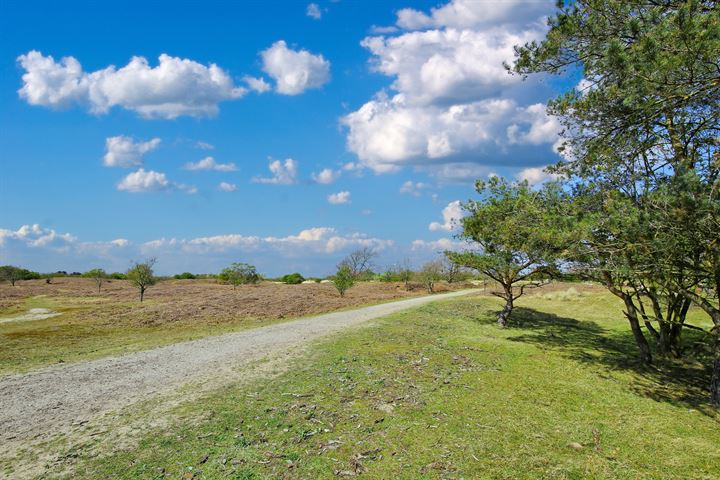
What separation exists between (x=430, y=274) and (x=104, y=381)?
62200 mm

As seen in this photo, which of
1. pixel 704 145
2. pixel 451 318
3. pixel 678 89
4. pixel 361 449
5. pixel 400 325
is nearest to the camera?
pixel 361 449

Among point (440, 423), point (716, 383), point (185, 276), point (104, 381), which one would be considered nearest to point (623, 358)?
point (716, 383)

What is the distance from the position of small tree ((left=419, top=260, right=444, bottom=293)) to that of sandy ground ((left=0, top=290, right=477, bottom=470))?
50.8 m

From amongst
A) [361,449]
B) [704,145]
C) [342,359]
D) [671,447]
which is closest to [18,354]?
[342,359]

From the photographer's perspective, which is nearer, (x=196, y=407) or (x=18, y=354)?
(x=196, y=407)

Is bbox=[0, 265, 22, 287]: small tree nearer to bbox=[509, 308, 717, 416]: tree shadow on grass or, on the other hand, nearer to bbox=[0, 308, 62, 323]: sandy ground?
bbox=[0, 308, 62, 323]: sandy ground

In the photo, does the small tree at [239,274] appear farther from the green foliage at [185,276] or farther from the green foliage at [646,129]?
the green foliage at [646,129]

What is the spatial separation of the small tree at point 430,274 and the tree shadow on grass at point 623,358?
38.8 metres

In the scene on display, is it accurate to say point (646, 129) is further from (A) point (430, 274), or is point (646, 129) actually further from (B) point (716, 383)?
(A) point (430, 274)

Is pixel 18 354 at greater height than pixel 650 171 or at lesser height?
lesser

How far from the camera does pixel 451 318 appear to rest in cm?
3016

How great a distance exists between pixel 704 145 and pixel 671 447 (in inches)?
339

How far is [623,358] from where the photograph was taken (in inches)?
780

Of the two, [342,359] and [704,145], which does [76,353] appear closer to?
[342,359]
